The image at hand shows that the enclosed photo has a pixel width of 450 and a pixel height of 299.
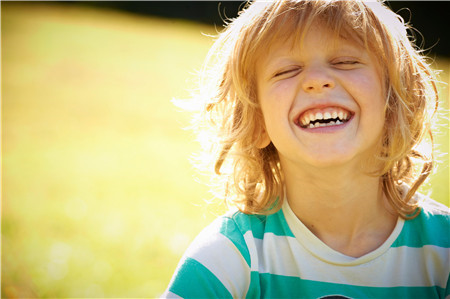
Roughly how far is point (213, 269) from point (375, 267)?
54cm

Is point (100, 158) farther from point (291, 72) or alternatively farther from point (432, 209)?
point (432, 209)

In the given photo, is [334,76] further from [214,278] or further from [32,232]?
[32,232]

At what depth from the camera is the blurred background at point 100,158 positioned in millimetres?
2734

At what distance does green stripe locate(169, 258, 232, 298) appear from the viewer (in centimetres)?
157

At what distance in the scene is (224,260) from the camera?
1628 millimetres

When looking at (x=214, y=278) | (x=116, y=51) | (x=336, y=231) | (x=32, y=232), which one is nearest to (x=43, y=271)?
(x=32, y=232)

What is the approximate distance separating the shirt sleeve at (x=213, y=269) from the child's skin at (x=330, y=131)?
314 mm

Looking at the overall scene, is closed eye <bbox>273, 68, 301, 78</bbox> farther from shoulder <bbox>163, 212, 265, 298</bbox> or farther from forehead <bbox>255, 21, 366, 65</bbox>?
shoulder <bbox>163, 212, 265, 298</bbox>

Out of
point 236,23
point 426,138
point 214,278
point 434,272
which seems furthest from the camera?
point 426,138

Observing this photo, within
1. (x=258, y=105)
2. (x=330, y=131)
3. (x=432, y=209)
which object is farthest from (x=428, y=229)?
(x=258, y=105)

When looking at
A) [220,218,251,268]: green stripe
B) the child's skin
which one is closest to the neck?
the child's skin

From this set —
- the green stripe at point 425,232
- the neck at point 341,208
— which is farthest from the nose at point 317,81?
the green stripe at point 425,232

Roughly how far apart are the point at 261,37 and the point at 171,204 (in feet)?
7.02

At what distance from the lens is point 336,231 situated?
180 centimetres
